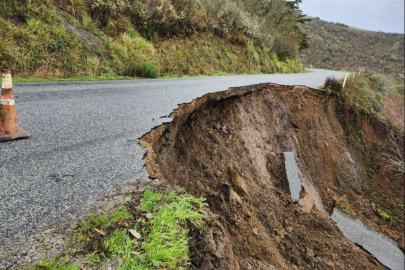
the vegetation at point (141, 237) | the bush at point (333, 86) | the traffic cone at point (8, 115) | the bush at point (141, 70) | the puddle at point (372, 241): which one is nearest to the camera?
the vegetation at point (141, 237)

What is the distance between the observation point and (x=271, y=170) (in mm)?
6973

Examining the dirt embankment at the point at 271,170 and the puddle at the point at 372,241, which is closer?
the dirt embankment at the point at 271,170

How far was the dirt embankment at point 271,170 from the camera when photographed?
3541 mm

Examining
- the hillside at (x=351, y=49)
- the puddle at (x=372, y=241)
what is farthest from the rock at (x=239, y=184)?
the hillside at (x=351, y=49)

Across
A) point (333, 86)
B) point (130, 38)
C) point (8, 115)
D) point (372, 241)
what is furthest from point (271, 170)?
point (130, 38)

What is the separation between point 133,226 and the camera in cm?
181

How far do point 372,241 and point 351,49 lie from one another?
54.0 m

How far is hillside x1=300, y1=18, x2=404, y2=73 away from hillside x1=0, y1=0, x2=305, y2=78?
91.8ft

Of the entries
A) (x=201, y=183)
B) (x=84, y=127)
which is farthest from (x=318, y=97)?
(x=84, y=127)

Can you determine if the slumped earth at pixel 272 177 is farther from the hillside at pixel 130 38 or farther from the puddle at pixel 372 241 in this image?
the hillside at pixel 130 38

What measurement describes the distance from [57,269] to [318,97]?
1117 cm

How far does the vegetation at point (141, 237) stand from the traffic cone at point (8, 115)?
2.01m

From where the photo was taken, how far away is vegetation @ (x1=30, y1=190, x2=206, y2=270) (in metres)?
1.54

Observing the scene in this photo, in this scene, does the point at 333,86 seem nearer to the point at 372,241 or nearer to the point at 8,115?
the point at 372,241
